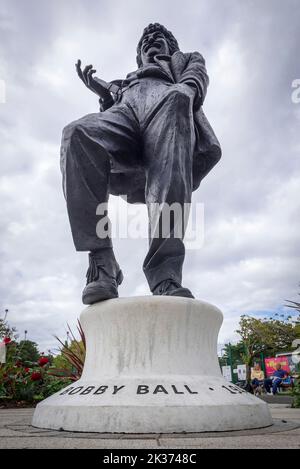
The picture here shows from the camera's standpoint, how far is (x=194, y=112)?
366 cm

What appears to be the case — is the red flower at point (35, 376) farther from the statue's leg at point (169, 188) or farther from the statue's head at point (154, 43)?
the statue's head at point (154, 43)

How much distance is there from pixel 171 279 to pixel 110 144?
3.78 feet

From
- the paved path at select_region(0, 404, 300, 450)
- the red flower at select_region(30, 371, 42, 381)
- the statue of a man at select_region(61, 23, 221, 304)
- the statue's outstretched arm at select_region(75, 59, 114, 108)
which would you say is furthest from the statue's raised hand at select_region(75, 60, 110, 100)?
the red flower at select_region(30, 371, 42, 381)

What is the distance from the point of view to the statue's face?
13.0 ft

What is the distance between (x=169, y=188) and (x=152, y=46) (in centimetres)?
178

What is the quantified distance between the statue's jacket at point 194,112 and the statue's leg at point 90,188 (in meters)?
0.41

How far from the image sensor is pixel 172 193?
3.08 metres

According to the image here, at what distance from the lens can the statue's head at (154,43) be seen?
3.97 meters

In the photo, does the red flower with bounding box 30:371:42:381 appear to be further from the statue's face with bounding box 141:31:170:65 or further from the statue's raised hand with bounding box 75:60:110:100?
the statue's face with bounding box 141:31:170:65

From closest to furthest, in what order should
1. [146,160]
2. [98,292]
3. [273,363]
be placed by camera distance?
[98,292] → [146,160] → [273,363]

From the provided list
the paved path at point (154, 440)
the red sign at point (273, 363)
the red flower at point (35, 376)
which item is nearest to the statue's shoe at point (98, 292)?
the paved path at point (154, 440)

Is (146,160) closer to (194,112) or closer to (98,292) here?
(194,112)

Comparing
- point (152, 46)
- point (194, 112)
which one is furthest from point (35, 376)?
point (152, 46)
